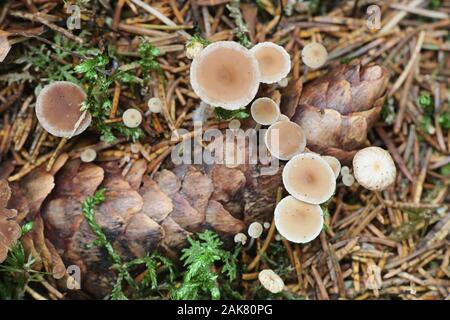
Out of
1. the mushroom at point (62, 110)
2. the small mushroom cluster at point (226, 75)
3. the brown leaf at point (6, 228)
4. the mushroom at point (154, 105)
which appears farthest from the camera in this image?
the mushroom at point (154, 105)

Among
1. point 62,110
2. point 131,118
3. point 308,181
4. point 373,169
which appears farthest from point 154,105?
point 373,169

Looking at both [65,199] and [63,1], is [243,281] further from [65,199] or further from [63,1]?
[63,1]

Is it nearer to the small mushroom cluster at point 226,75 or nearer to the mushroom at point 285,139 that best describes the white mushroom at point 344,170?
the mushroom at point 285,139

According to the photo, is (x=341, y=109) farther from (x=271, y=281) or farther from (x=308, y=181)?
(x=271, y=281)

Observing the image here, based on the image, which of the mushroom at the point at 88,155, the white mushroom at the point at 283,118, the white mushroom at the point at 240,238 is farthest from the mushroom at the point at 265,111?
the mushroom at the point at 88,155

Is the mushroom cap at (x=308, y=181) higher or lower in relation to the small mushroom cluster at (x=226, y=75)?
lower

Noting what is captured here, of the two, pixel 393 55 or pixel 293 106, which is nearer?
pixel 293 106
